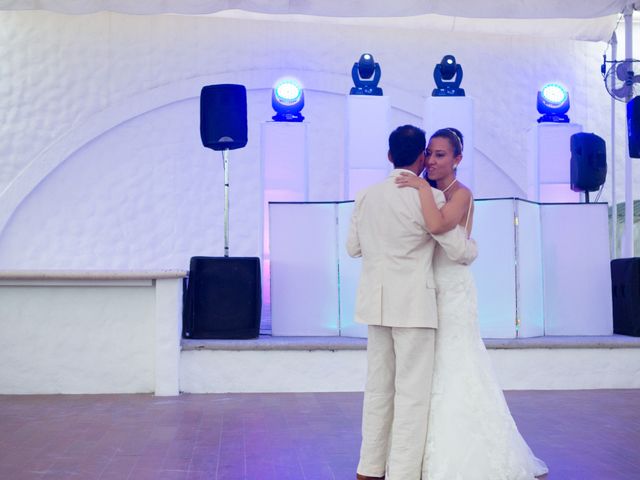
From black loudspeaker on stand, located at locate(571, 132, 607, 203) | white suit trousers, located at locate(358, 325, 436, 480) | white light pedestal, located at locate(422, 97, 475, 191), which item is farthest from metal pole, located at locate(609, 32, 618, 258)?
white suit trousers, located at locate(358, 325, 436, 480)

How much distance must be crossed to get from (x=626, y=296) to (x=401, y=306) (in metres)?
3.89

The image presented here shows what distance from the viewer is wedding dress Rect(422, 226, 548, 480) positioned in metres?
3.07

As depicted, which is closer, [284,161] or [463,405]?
[463,405]

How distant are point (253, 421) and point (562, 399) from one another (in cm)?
205

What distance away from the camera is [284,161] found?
750 centimetres

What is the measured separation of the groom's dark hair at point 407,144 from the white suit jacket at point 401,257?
0.16ft

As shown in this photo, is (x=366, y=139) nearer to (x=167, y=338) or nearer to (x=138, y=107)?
(x=167, y=338)

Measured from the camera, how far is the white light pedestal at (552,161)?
8.14 meters

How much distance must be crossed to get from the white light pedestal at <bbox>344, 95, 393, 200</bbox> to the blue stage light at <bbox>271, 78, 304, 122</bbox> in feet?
1.53

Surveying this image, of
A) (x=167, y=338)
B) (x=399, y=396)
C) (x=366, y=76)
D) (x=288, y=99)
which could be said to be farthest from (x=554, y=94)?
(x=399, y=396)

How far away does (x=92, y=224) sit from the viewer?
35.5ft

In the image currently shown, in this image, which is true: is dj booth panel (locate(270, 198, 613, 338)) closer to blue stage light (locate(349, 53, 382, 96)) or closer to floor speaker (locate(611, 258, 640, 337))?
floor speaker (locate(611, 258, 640, 337))

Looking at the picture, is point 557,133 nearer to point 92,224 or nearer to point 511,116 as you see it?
point 511,116

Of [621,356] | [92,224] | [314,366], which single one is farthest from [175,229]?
[621,356]
